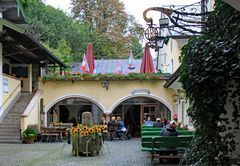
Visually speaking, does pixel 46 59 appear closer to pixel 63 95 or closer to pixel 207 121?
pixel 63 95

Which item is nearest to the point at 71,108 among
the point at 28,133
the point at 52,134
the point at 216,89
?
the point at 52,134

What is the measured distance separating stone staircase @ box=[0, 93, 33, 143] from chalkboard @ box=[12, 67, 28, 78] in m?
3.03

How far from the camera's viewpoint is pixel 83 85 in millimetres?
25062

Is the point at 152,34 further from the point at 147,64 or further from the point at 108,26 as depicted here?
the point at 108,26

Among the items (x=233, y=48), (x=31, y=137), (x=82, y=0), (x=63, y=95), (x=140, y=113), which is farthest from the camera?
(x=82, y=0)

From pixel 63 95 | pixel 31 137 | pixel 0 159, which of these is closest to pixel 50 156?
pixel 0 159

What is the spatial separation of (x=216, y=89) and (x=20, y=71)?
22177mm

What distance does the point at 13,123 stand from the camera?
20.7 meters

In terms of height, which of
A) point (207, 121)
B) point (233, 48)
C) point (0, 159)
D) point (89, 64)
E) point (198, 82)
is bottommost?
point (0, 159)

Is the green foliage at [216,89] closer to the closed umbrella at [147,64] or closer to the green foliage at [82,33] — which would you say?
the closed umbrella at [147,64]

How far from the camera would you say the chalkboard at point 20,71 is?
2680cm

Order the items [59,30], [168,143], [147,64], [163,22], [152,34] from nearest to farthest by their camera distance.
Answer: [163,22]
[152,34]
[168,143]
[147,64]
[59,30]

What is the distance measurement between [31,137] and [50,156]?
6.05m

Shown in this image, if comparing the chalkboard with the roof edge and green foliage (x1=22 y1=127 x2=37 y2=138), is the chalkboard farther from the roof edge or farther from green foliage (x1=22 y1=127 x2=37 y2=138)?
Answer: green foliage (x1=22 y1=127 x2=37 y2=138)
